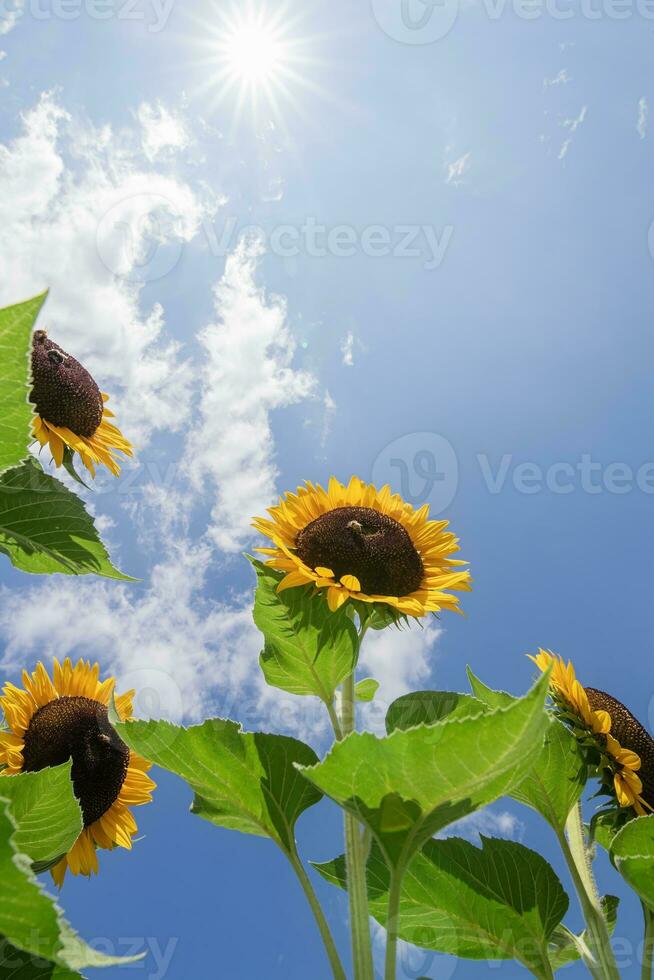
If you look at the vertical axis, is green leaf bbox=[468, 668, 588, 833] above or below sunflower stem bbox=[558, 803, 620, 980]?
above

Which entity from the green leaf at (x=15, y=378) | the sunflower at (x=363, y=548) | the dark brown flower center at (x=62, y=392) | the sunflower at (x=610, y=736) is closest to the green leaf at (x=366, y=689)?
the sunflower at (x=363, y=548)

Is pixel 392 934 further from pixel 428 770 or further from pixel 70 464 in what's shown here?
pixel 70 464

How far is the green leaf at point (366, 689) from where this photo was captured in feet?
7.78

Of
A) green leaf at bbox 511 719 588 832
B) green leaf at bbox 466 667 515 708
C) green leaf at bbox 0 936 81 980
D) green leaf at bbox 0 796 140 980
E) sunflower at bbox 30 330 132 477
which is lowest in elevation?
green leaf at bbox 0 936 81 980

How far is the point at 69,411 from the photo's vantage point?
399cm

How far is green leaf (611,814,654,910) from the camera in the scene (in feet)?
5.48

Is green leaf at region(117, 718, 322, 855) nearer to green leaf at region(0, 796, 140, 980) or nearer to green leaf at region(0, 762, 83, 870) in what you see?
green leaf at region(0, 762, 83, 870)

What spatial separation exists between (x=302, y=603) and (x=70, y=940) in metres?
1.29

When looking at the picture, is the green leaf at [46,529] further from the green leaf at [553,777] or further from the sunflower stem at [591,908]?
the sunflower stem at [591,908]

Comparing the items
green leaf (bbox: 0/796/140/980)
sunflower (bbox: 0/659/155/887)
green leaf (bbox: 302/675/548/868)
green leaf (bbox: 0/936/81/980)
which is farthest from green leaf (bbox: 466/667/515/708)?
sunflower (bbox: 0/659/155/887)

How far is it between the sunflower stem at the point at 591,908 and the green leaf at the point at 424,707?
1.71ft

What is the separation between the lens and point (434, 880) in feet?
6.31

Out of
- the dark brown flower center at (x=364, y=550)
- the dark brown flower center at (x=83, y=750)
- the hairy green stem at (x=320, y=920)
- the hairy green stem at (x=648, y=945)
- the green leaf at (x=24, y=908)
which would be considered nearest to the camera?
the green leaf at (x=24, y=908)

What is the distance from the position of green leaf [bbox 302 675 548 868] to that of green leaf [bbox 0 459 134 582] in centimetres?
127
